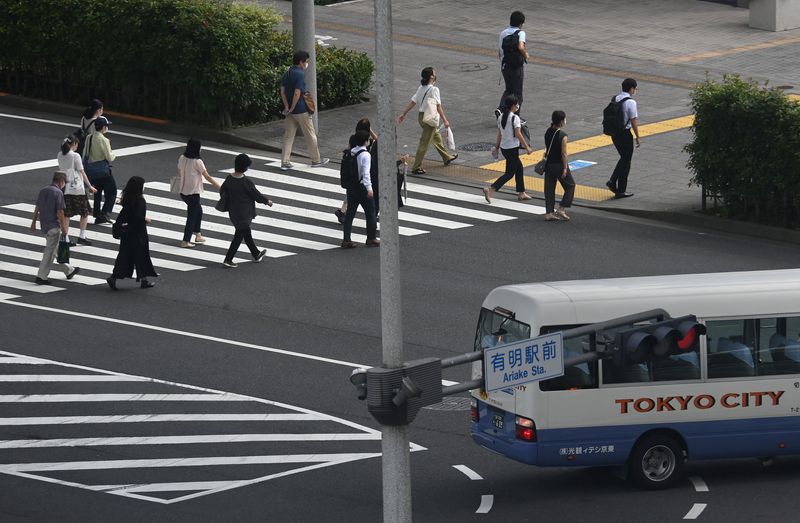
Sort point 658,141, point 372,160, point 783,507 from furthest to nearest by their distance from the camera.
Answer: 1. point 658,141
2. point 372,160
3. point 783,507

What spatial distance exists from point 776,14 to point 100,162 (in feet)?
66.6

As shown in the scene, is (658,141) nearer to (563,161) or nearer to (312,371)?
(563,161)

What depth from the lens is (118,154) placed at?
98.8 feet

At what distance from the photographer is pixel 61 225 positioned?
23203 millimetres

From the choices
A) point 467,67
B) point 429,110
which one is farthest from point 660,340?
point 467,67

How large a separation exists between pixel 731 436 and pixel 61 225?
438 inches

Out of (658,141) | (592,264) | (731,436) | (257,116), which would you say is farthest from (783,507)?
(257,116)

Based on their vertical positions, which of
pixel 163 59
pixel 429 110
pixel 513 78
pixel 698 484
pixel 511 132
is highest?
pixel 163 59

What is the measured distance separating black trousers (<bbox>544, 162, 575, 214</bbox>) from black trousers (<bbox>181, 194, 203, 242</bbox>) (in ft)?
18.6

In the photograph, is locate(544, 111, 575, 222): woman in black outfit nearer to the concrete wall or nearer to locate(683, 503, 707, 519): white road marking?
locate(683, 503, 707, 519): white road marking

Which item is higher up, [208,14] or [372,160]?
[208,14]

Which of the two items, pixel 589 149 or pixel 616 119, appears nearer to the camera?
pixel 616 119

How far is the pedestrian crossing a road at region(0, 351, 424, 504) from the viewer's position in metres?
16.6

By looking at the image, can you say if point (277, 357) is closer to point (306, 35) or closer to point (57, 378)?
point (57, 378)
